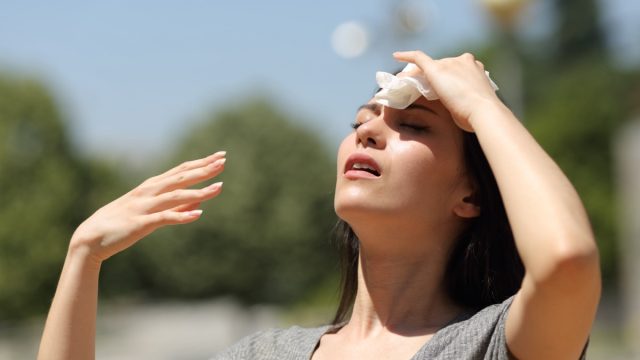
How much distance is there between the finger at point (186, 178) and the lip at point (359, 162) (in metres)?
0.34

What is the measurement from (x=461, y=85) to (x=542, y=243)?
0.50 metres

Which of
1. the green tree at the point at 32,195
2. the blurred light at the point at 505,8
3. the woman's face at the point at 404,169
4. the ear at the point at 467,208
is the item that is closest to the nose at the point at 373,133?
the woman's face at the point at 404,169

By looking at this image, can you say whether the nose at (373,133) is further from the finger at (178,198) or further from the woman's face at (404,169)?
the finger at (178,198)

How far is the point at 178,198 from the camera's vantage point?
2.53 meters

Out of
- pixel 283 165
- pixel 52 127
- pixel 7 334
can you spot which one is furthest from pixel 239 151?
pixel 7 334

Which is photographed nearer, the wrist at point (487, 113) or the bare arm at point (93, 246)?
the wrist at point (487, 113)

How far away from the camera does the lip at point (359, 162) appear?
→ 2592 mm

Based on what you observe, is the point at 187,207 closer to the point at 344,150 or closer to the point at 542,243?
the point at 344,150

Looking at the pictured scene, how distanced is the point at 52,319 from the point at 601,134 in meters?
36.2

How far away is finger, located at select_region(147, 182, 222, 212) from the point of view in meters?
2.52

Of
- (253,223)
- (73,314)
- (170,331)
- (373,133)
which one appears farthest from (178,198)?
(170,331)

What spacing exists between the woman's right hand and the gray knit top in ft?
1.60

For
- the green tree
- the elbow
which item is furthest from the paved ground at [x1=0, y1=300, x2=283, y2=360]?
the elbow

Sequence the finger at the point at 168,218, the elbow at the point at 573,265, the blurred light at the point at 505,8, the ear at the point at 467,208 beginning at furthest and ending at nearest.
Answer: the blurred light at the point at 505,8 → the ear at the point at 467,208 → the finger at the point at 168,218 → the elbow at the point at 573,265
